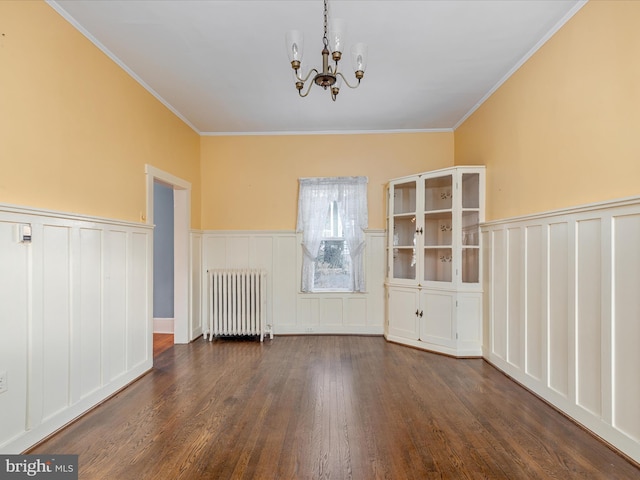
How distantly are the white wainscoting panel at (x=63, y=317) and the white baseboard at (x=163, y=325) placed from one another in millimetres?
1906

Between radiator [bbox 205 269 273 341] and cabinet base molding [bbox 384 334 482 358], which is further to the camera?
radiator [bbox 205 269 273 341]

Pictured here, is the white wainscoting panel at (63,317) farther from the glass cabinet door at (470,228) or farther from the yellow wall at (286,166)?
the glass cabinet door at (470,228)

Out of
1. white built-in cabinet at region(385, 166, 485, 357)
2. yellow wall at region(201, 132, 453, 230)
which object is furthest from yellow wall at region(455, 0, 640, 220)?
yellow wall at region(201, 132, 453, 230)

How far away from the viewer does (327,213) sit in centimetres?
470

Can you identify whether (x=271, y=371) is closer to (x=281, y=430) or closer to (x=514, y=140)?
(x=281, y=430)

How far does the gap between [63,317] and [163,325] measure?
9.53ft

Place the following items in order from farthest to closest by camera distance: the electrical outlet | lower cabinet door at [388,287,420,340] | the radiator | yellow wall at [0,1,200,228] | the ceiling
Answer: the radiator < lower cabinet door at [388,287,420,340] < the ceiling < yellow wall at [0,1,200,228] < the electrical outlet

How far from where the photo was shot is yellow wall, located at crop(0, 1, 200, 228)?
1.97 meters

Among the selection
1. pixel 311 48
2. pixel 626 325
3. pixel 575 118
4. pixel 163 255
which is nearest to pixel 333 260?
pixel 163 255

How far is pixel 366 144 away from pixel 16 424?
443cm

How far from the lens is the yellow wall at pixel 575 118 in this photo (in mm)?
1973

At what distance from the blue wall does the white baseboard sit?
61 mm

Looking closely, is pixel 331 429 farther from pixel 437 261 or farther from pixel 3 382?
pixel 437 261

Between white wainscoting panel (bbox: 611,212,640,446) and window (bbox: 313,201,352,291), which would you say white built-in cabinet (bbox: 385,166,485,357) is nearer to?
window (bbox: 313,201,352,291)
